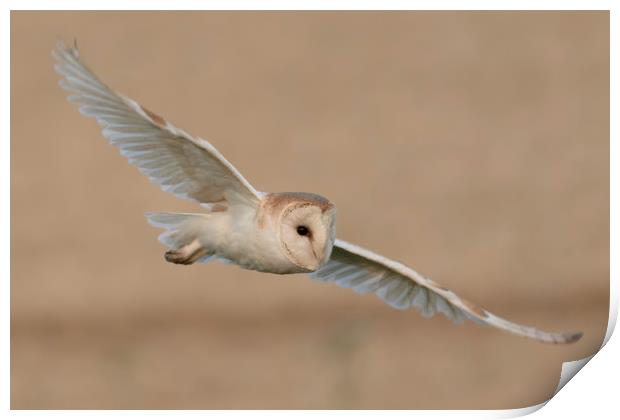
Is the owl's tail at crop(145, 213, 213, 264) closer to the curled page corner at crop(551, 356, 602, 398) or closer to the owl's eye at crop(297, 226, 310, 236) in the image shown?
the owl's eye at crop(297, 226, 310, 236)

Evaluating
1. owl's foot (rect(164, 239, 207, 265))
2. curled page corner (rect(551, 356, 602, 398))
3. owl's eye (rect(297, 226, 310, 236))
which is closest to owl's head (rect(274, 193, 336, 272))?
owl's eye (rect(297, 226, 310, 236))

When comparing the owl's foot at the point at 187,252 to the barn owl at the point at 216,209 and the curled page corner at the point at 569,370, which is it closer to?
the barn owl at the point at 216,209

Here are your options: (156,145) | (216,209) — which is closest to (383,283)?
(216,209)

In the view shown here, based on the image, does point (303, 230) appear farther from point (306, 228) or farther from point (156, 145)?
point (156, 145)

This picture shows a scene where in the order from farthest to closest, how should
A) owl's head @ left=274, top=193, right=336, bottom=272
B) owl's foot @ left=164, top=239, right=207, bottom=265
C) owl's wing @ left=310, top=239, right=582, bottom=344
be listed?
owl's wing @ left=310, top=239, right=582, bottom=344 → owl's foot @ left=164, top=239, right=207, bottom=265 → owl's head @ left=274, top=193, right=336, bottom=272

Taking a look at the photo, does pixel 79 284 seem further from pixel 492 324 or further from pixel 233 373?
pixel 492 324

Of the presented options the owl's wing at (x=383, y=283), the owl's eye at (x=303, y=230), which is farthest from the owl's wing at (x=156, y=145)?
the owl's wing at (x=383, y=283)

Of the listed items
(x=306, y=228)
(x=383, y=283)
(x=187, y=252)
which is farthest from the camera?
(x=383, y=283)
